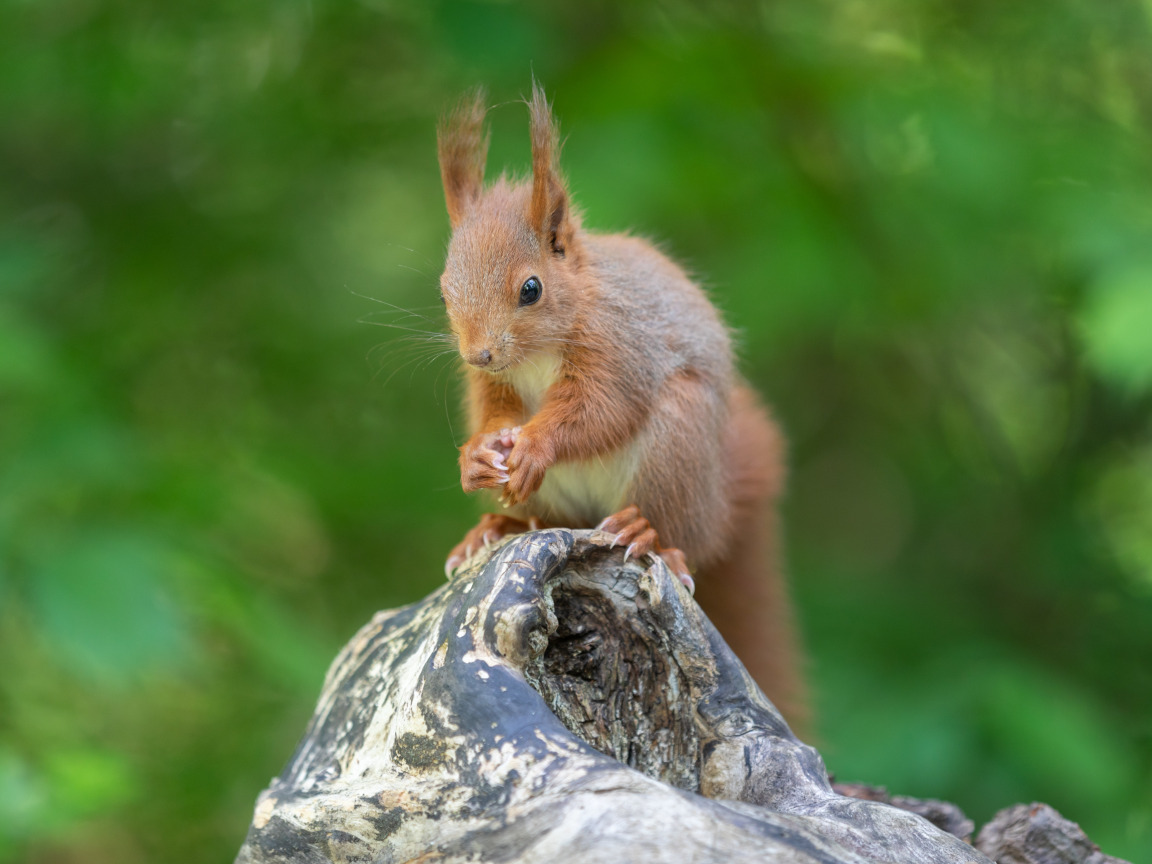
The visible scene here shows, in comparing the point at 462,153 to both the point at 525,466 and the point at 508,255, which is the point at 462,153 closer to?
the point at 508,255

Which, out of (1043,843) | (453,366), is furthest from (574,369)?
(1043,843)

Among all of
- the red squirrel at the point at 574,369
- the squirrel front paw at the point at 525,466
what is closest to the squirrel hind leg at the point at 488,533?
the red squirrel at the point at 574,369

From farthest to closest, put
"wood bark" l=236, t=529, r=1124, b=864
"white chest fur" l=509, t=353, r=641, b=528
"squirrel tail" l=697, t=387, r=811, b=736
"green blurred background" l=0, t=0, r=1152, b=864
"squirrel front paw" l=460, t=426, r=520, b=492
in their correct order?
1. "green blurred background" l=0, t=0, r=1152, b=864
2. "squirrel tail" l=697, t=387, r=811, b=736
3. "white chest fur" l=509, t=353, r=641, b=528
4. "squirrel front paw" l=460, t=426, r=520, b=492
5. "wood bark" l=236, t=529, r=1124, b=864

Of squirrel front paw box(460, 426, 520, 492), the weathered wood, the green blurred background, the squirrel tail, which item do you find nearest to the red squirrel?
squirrel front paw box(460, 426, 520, 492)

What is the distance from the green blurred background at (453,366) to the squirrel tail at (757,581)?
0.29 meters

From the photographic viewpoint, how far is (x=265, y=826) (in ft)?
4.52

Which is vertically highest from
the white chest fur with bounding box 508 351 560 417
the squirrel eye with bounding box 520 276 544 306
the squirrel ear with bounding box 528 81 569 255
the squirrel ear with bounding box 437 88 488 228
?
the squirrel ear with bounding box 437 88 488 228

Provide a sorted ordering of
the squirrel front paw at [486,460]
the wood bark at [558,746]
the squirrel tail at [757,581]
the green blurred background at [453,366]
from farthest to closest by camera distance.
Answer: the green blurred background at [453,366]
the squirrel tail at [757,581]
the squirrel front paw at [486,460]
the wood bark at [558,746]

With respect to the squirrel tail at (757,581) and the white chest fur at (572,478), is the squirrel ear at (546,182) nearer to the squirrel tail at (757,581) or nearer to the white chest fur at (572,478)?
the white chest fur at (572,478)

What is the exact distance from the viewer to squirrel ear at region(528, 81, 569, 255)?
5.63 feet

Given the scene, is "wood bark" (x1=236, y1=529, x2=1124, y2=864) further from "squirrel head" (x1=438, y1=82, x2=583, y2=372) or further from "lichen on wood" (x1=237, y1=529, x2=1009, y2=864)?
"squirrel head" (x1=438, y1=82, x2=583, y2=372)

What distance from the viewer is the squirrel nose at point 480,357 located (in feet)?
5.47

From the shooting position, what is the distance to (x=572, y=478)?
1883mm

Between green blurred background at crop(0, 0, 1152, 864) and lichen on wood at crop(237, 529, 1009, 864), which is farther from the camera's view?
green blurred background at crop(0, 0, 1152, 864)
